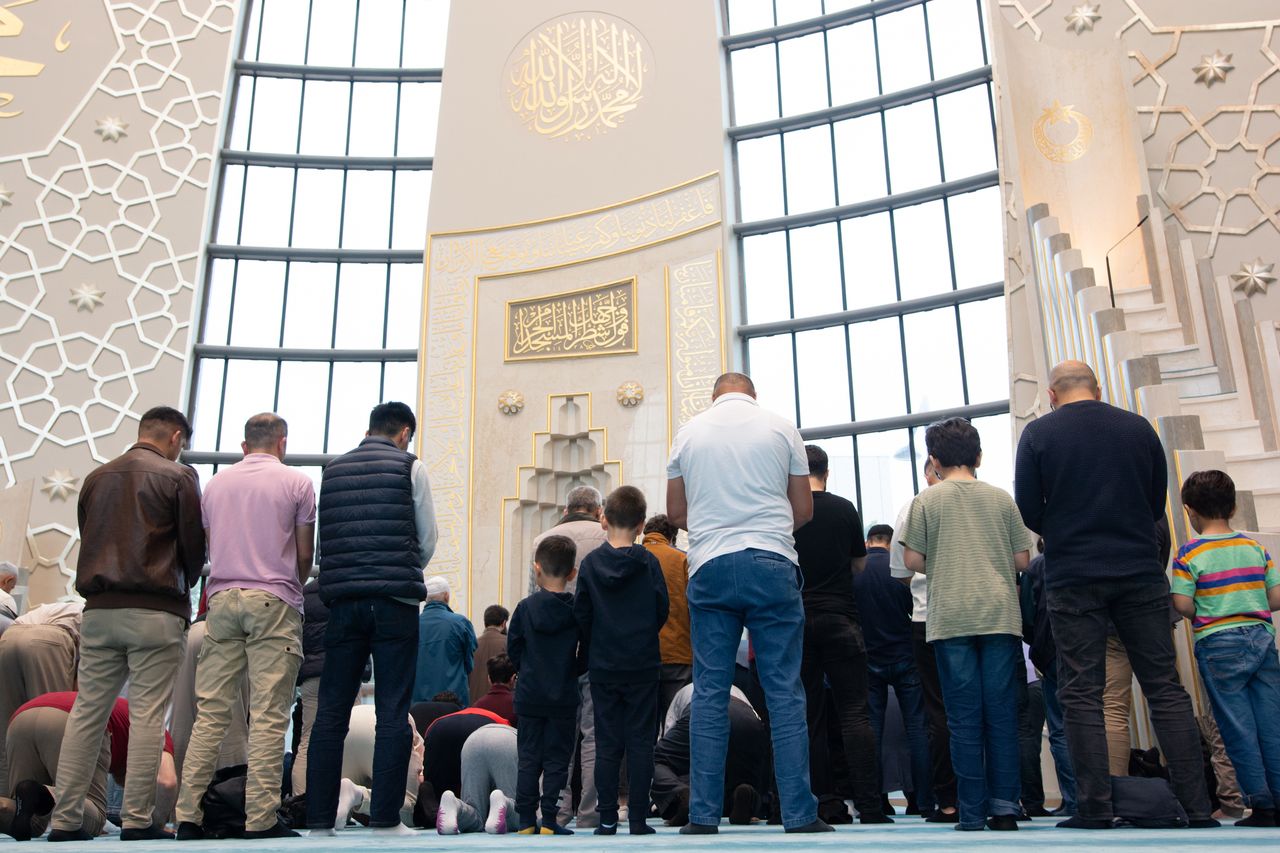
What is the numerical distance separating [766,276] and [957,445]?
309 inches

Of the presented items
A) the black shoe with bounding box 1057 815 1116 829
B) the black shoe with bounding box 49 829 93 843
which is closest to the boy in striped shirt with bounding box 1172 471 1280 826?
the black shoe with bounding box 1057 815 1116 829

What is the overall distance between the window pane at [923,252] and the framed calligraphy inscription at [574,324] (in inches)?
103

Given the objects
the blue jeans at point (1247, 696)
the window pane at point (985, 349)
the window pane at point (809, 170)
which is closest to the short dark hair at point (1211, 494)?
the blue jeans at point (1247, 696)

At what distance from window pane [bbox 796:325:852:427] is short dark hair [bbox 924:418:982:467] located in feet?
22.7

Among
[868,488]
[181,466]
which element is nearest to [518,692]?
[181,466]

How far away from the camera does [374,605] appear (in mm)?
3311

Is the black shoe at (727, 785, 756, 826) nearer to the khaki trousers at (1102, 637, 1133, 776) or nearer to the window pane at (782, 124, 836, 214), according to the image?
the khaki trousers at (1102, 637, 1133, 776)

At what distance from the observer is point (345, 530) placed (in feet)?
11.1

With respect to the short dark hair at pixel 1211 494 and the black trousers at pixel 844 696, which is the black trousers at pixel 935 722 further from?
the short dark hair at pixel 1211 494

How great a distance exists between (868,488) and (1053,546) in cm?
693

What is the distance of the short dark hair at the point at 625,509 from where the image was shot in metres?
3.56

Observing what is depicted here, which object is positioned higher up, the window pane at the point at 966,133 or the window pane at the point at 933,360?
the window pane at the point at 966,133

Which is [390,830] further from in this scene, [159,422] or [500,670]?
[159,422]

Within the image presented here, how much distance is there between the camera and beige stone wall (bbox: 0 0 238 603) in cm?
1066
